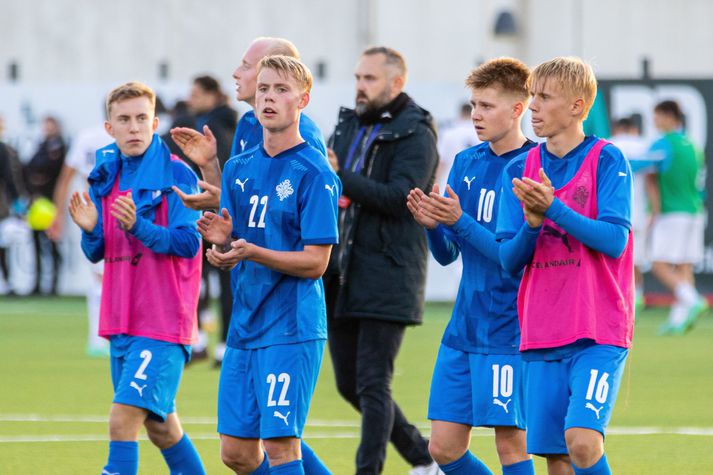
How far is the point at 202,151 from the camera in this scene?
7141 mm

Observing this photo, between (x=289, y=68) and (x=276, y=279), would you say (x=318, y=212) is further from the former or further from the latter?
(x=289, y=68)

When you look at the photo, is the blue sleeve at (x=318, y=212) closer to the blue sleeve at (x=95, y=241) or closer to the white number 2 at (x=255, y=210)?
the white number 2 at (x=255, y=210)

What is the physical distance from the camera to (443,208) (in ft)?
21.1

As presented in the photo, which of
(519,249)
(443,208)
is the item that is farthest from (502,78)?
(519,249)

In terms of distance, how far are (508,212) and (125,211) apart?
6.13 feet

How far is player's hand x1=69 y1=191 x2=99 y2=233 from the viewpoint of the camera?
731cm

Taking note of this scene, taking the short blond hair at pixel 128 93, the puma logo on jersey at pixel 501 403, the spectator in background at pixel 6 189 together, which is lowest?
the spectator in background at pixel 6 189

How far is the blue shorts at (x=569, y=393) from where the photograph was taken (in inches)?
233

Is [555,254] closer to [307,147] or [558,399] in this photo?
[558,399]

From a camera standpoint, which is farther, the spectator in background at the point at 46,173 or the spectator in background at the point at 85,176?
the spectator in background at the point at 46,173

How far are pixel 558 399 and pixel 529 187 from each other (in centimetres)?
91

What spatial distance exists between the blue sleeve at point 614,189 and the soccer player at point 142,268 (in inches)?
86.6

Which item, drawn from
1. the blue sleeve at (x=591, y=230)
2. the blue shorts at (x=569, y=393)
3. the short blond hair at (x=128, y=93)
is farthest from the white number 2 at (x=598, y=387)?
the short blond hair at (x=128, y=93)

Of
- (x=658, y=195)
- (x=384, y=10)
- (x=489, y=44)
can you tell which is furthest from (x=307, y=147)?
(x=489, y=44)
